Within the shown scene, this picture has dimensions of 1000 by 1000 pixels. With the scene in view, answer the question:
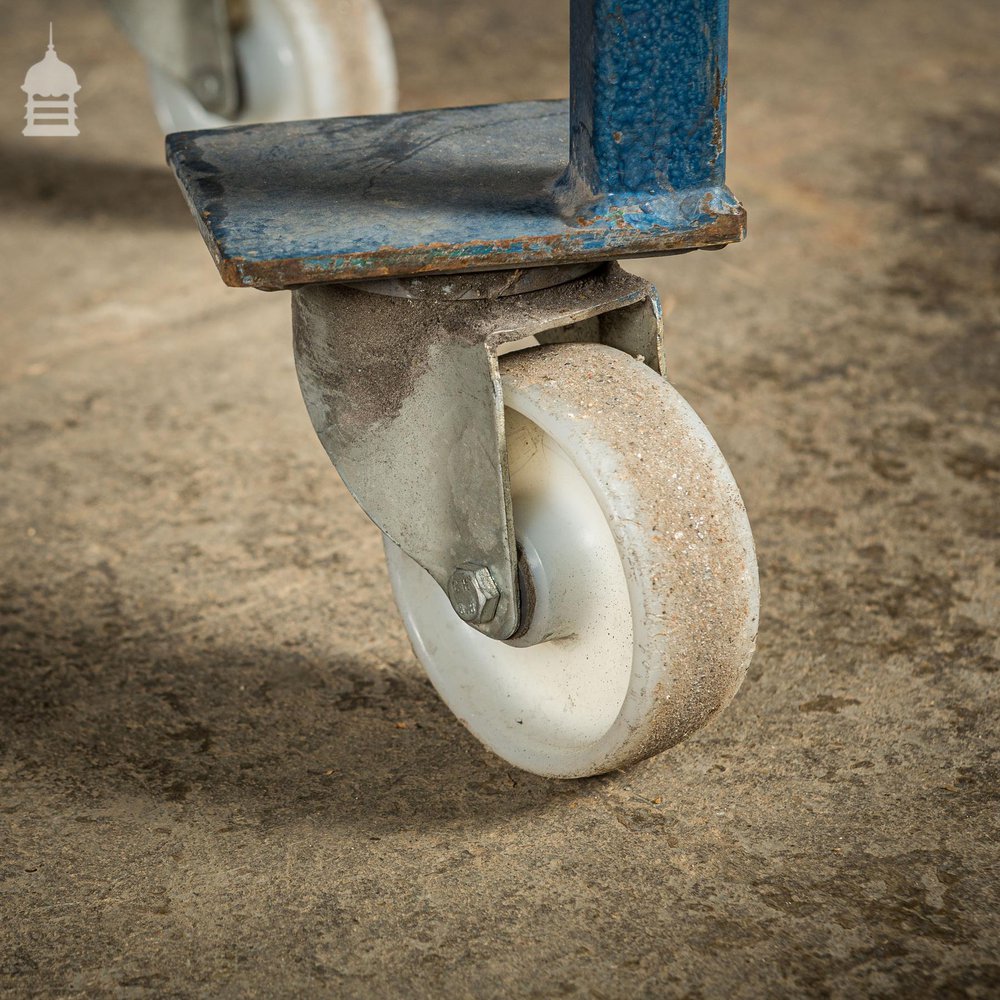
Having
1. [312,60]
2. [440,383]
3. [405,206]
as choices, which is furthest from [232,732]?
[312,60]

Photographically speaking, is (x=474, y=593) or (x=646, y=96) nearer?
(x=646, y=96)

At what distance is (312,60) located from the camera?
316cm

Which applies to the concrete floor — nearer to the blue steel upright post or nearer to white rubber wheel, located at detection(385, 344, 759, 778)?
white rubber wheel, located at detection(385, 344, 759, 778)

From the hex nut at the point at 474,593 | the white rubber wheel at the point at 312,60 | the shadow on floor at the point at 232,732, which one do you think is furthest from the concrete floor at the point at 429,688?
the white rubber wheel at the point at 312,60

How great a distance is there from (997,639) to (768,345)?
100 centimetres

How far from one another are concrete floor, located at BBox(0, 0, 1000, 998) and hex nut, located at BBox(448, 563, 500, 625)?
0.25m

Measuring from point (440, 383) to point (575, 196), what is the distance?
248 mm

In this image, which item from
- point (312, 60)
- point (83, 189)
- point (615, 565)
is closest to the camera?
point (615, 565)

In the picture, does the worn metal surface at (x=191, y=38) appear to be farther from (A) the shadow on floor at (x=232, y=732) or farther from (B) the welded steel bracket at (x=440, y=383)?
(B) the welded steel bracket at (x=440, y=383)

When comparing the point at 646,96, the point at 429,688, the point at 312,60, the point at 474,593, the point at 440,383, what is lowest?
the point at 429,688

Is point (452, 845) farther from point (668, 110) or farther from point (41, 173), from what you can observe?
point (41, 173)

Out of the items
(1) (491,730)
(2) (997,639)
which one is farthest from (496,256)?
(2) (997,639)

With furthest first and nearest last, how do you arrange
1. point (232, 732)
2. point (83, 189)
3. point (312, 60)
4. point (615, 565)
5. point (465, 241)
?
point (83, 189), point (312, 60), point (232, 732), point (615, 565), point (465, 241)

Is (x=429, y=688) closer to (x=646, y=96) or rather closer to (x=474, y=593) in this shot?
(x=474, y=593)
